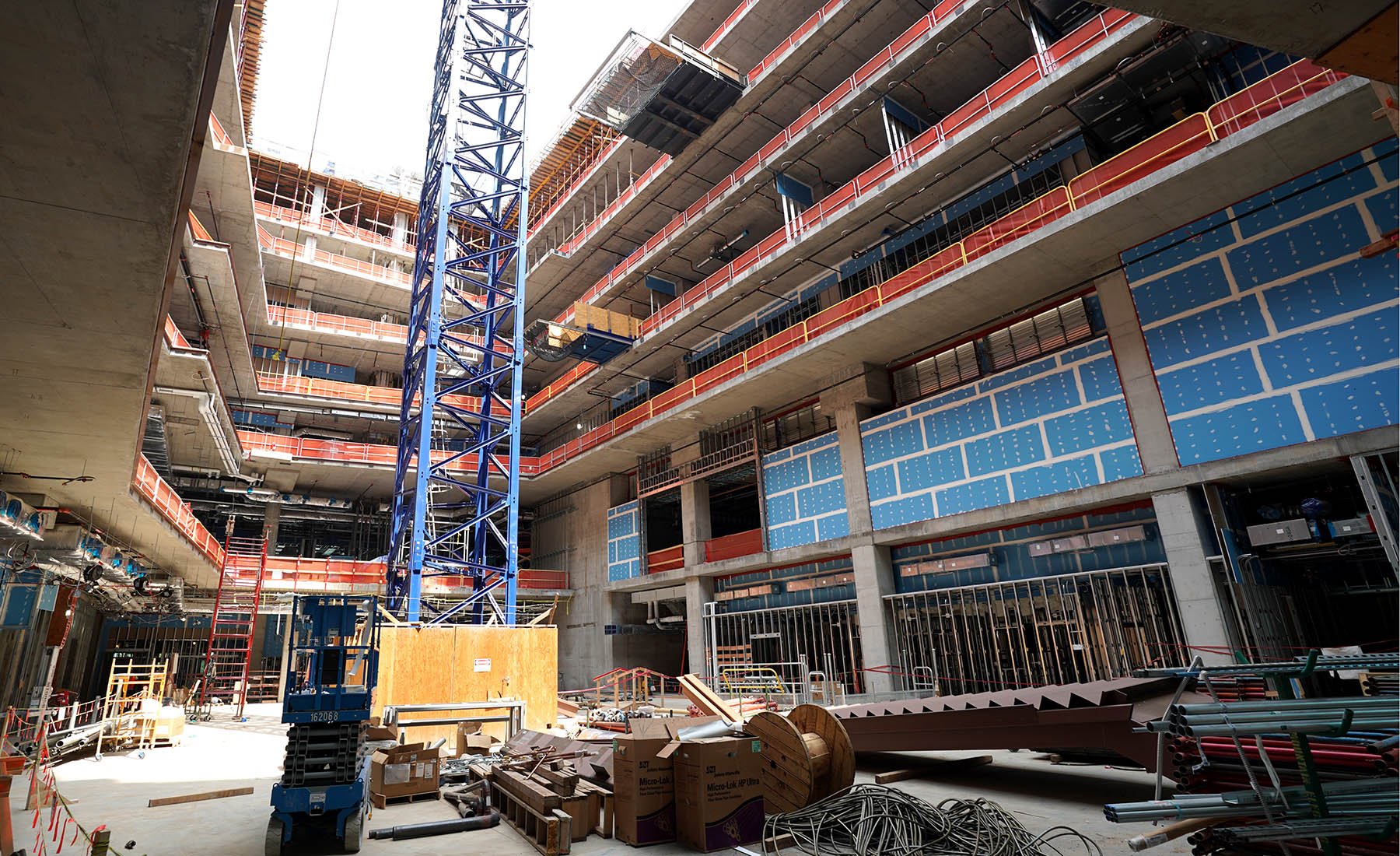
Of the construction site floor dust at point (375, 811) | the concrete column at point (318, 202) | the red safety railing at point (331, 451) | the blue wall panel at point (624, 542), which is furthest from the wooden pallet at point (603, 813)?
the concrete column at point (318, 202)

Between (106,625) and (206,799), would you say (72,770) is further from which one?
(106,625)

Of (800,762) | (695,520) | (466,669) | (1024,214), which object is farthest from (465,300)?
(800,762)

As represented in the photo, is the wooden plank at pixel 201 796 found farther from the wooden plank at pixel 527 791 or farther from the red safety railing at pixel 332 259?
the red safety railing at pixel 332 259

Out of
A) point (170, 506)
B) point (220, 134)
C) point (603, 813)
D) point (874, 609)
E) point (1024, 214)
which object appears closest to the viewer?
point (603, 813)

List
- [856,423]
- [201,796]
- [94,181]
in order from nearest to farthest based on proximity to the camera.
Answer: [94,181], [201,796], [856,423]

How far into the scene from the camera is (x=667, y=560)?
27.8 metres

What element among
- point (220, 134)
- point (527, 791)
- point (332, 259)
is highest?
point (332, 259)

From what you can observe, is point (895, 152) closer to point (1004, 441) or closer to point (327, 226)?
point (1004, 441)

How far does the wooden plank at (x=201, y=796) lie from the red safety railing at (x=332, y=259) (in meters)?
30.0

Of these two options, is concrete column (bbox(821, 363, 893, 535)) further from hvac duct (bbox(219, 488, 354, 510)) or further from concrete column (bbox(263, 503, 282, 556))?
concrete column (bbox(263, 503, 282, 556))

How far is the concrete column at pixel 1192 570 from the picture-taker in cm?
1287

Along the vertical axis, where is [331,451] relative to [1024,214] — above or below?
above

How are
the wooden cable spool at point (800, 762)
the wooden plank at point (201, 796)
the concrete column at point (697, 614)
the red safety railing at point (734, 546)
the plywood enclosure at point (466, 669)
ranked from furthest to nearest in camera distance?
1. the concrete column at point (697, 614)
2. the red safety railing at point (734, 546)
3. the plywood enclosure at point (466, 669)
4. the wooden plank at point (201, 796)
5. the wooden cable spool at point (800, 762)

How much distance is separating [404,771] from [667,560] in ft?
62.9
